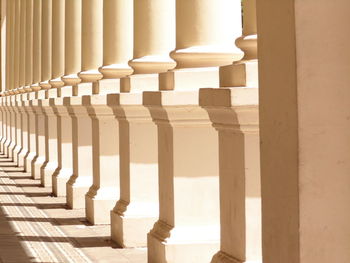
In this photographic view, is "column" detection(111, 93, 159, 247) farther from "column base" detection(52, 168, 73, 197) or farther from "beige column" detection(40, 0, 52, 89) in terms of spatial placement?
"beige column" detection(40, 0, 52, 89)

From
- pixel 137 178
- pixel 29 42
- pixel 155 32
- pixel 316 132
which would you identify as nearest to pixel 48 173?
pixel 137 178

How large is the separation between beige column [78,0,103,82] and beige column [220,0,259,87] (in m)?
24.8

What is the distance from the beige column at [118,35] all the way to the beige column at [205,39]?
1287 centimetres

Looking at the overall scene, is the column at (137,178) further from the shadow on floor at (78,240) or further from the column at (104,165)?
the column at (104,165)

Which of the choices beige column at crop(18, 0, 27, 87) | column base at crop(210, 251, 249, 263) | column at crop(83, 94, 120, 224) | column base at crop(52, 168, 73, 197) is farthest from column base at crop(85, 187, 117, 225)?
beige column at crop(18, 0, 27, 87)

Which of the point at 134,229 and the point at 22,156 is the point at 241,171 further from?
the point at 22,156

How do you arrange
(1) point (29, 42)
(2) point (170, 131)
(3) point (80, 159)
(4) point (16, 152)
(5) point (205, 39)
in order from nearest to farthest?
(5) point (205, 39) → (2) point (170, 131) → (3) point (80, 159) → (4) point (16, 152) → (1) point (29, 42)

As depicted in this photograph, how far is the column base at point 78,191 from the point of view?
142 feet

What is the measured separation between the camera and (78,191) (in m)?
43.4

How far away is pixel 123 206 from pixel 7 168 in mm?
42096

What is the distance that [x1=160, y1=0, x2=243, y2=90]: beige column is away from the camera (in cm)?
2491

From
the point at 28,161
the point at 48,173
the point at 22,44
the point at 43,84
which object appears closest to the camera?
the point at 48,173

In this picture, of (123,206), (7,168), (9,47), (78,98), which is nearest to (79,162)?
(78,98)

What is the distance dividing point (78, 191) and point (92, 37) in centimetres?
758
